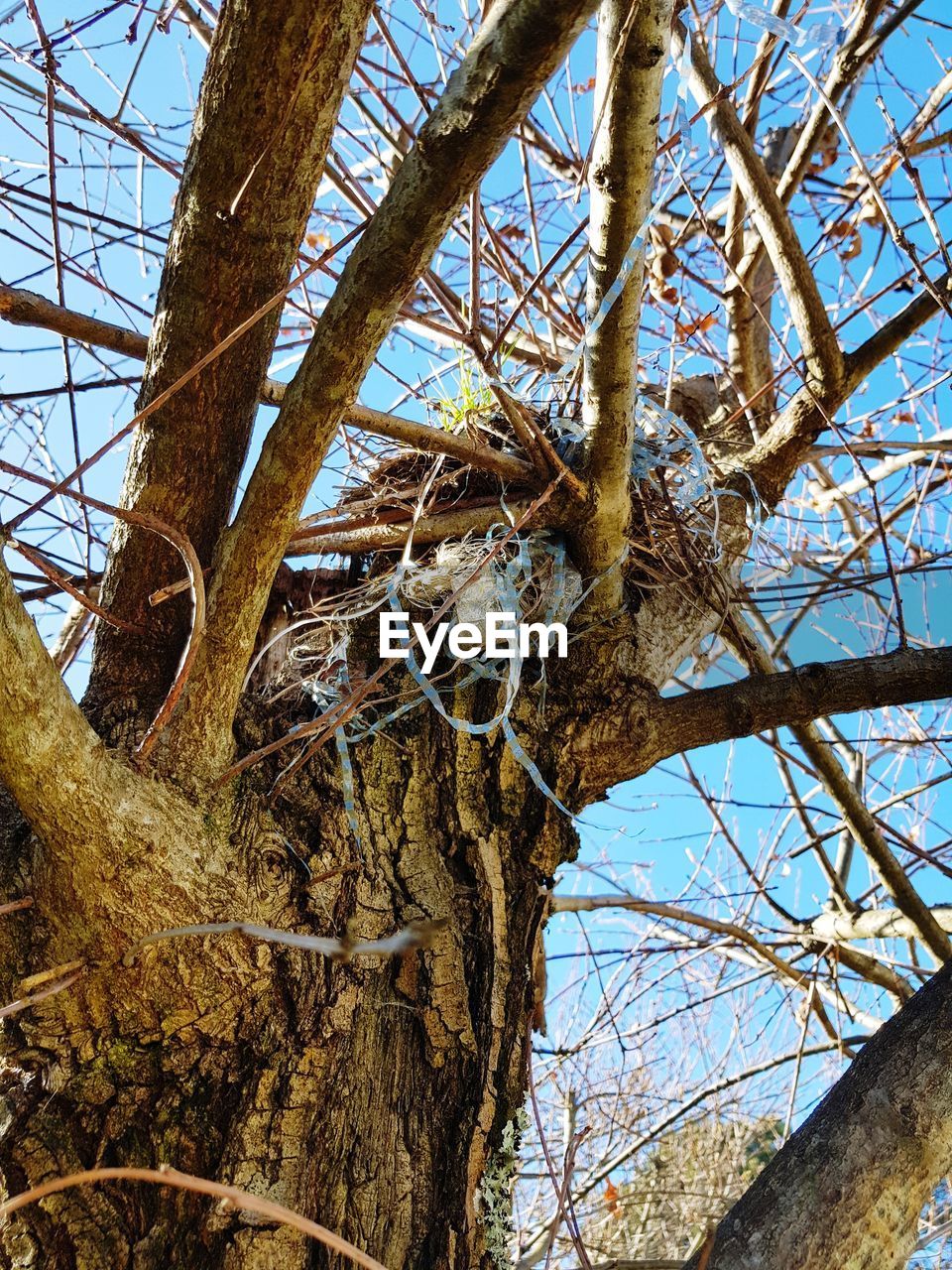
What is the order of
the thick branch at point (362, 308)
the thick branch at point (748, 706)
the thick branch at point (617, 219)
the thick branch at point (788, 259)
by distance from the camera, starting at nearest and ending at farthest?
the thick branch at point (362, 308) < the thick branch at point (617, 219) < the thick branch at point (748, 706) < the thick branch at point (788, 259)

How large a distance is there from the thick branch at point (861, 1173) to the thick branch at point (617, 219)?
790 millimetres

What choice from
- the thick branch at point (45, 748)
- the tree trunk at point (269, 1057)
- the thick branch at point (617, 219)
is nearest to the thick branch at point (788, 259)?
the thick branch at point (617, 219)

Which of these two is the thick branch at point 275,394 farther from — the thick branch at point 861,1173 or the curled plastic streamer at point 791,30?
the thick branch at point 861,1173

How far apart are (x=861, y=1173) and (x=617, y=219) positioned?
104 centimetres

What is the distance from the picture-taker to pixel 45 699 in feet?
3.49

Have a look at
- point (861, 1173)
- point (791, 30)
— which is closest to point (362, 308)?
point (791, 30)

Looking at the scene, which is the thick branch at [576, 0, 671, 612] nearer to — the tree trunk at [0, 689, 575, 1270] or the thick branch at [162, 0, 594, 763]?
the thick branch at [162, 0, 594, 763]

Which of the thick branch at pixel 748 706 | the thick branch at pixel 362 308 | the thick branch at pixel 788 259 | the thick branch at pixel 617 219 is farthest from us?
the thick branch at pixel 788 259

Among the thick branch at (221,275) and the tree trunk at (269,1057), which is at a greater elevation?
the thick branch at (221,275)

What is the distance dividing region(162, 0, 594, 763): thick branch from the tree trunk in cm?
19

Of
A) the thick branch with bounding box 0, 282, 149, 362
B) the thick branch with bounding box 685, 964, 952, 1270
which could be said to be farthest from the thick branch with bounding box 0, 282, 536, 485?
the thick branch with bounding box 685, 964, 952, 1270

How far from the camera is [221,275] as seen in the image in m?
1.18

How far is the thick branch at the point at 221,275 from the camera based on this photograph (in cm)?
106

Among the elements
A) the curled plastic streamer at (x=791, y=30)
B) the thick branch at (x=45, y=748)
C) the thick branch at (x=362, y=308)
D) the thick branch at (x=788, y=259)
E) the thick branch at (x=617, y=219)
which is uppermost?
the thick branch at (x=788, y=259)
